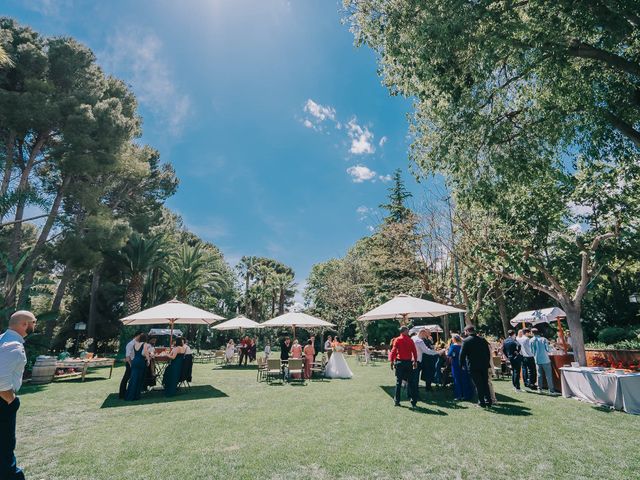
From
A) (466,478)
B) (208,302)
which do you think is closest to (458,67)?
(466,478)

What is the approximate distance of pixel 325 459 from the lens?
452cm

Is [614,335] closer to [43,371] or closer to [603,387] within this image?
[603,387]

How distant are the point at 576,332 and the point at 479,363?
6.01 m

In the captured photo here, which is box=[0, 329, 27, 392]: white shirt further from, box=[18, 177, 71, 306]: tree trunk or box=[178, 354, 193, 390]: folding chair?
box=[18, 177, 71, 306]: tree trunk

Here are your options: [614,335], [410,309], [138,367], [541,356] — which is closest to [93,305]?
[138,367]

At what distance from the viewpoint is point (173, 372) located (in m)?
10.2

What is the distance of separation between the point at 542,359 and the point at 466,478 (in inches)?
275

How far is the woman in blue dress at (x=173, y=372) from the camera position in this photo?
1004 cm

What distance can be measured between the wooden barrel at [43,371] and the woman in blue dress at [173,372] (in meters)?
5.76

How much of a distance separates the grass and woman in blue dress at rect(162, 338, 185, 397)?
46.1 inches

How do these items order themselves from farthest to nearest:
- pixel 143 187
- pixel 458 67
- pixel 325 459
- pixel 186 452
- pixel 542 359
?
pixel 143 187 < pixel 542 359 < pixel 458 67 < pixel 186 452 < pixel 325 459

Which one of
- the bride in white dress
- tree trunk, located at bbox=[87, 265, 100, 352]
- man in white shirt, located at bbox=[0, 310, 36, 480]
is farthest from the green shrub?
tree trunk, located at bbox=[87, 265, 100, 352]

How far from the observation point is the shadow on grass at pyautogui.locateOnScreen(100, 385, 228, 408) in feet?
28.8

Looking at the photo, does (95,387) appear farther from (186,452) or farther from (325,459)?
(325,459)
